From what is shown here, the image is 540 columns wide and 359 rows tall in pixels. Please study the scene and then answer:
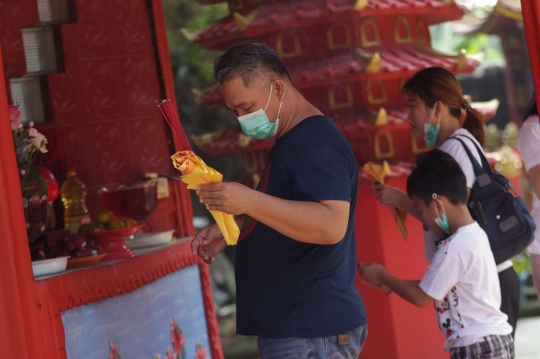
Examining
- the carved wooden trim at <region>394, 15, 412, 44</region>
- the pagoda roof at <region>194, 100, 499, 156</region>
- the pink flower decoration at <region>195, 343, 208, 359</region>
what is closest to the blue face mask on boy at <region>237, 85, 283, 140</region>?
the pagoda roof at <region>194, 100, 499, 156</region>

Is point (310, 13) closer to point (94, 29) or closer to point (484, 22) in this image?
point (94, 29)

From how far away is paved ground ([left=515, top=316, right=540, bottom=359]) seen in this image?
19.3 ft

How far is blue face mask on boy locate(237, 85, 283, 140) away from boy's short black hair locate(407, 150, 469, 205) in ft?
2.78

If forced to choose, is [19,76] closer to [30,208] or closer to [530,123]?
[30,208]

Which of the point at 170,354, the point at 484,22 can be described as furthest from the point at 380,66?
the point at 484,22

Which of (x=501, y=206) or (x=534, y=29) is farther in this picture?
(x=501, y=206)

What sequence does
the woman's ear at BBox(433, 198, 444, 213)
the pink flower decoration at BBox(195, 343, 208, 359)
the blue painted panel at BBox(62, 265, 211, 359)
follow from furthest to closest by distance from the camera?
the pink flower decoration at BBox(195, 343, 208, 359) → the woman's ear at BBox(433, 198, 444, 213) → the blue painted panel at BBox(62, 265, 211, 359)

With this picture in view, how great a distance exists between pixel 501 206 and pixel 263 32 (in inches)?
75.8

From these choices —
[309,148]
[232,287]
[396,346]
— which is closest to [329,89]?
[396,346]

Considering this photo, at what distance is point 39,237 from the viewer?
9.25 feet

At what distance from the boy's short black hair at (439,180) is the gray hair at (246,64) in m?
0.89

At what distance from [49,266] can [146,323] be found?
80 cm

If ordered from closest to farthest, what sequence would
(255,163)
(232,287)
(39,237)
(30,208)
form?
(30,208) → (39,237) → (255,163) → (232,287)

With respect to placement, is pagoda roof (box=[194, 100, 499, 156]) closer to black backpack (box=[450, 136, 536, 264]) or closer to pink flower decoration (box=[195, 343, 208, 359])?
black backpack (box=[450, 136, 536, 264])
